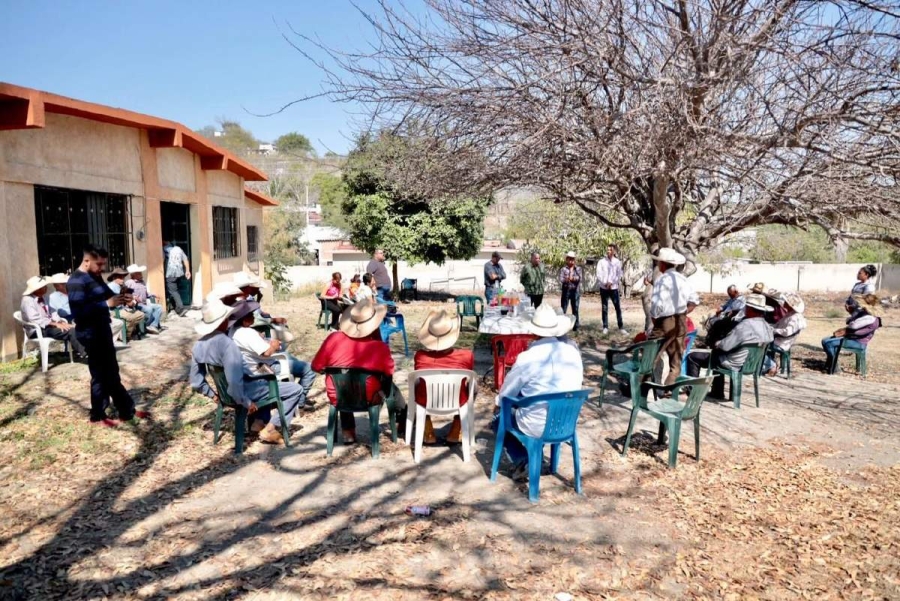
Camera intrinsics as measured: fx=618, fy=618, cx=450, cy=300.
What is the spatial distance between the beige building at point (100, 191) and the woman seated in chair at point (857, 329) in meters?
11.2

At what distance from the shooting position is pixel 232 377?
489 cm

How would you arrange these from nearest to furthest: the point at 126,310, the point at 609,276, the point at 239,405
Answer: the point at 239,405
the point at 126,310
the point at 609,276

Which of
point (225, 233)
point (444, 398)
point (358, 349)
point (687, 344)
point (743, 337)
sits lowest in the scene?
point (444, 398)

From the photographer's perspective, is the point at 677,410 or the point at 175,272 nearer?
the point at 677,410

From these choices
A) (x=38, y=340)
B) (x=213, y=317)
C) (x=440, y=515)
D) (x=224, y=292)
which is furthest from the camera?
(x=38, y=340)

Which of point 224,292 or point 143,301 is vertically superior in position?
point 224,292

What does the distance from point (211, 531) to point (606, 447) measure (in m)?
3.26

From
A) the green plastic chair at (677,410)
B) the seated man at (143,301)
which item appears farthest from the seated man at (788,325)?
the seated man at (143,301)

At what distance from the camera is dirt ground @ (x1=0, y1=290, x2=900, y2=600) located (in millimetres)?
3330

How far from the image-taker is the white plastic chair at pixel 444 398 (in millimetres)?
4902

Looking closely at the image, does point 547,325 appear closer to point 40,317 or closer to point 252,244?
point 40,317

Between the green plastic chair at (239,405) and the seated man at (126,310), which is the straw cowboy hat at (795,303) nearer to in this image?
the green plastic chair at (239,405)

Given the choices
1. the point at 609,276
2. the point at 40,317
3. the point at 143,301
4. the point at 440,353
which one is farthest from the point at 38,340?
the point at 609,276

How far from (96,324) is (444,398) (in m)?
3.29
